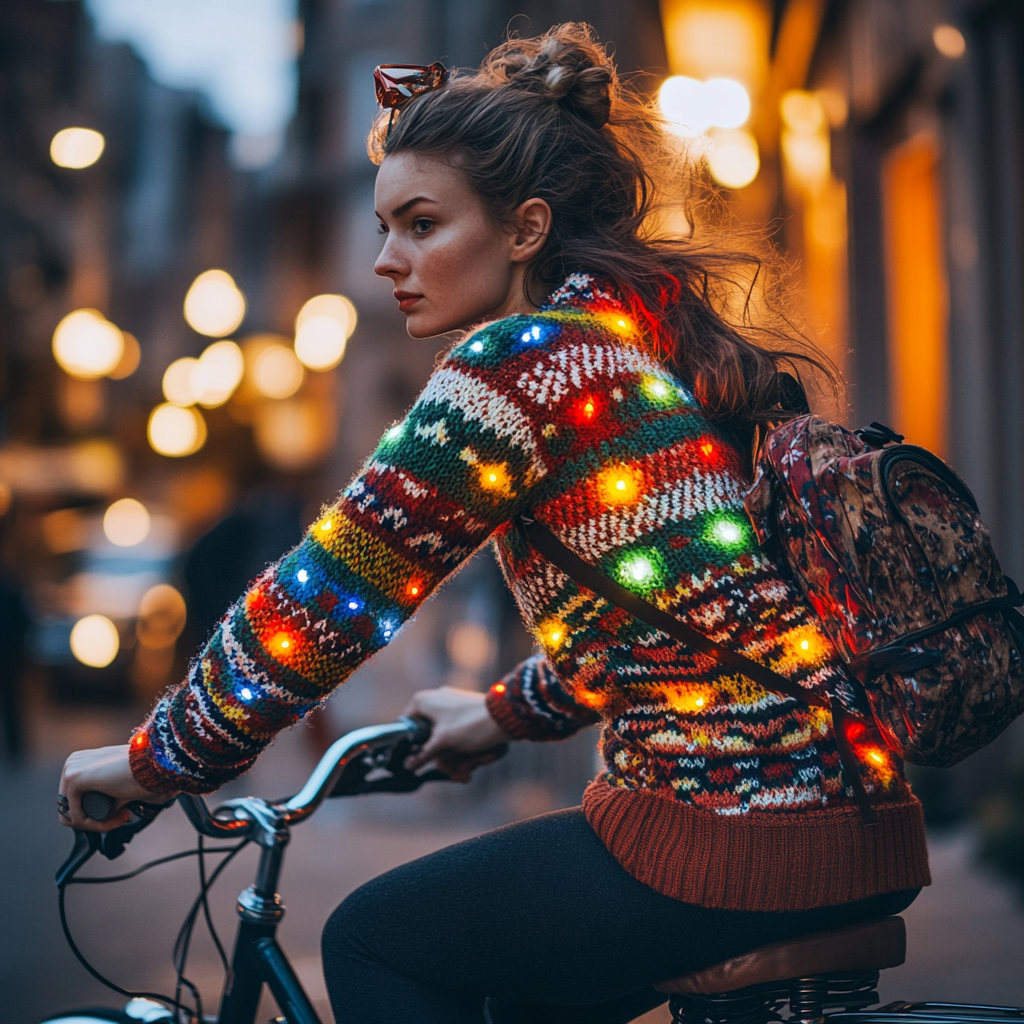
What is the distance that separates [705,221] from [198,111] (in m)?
42.6

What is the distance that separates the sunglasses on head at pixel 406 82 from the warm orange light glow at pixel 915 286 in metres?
5.76

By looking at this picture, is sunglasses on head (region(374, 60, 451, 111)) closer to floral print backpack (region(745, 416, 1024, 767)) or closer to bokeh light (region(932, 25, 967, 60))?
floral print backpack (region(745, 416, 1024, 767))

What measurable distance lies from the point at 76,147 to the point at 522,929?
12771 mm

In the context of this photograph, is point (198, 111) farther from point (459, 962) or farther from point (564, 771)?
point (459, 962)

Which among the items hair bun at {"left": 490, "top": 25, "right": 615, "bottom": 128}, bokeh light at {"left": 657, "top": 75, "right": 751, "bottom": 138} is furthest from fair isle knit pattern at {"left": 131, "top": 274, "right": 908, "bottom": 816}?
bokeh light at {"left": 657, "top": 75, "right": 751, "bottom": 138}

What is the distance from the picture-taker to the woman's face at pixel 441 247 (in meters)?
1.73

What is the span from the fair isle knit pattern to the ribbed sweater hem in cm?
2

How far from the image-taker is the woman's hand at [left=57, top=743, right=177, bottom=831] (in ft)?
5.27

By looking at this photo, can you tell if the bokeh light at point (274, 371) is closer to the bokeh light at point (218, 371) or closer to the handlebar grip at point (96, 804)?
the bokeh light at point (218, 371)

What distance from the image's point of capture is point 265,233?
1411 inches

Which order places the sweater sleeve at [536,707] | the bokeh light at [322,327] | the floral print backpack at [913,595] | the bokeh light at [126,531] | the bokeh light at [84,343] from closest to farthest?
1. the floral print backpack at [913,595]
2. the sweater sleeve at [536,707]
3. the bokeh light at [84,343]
4. the bokeh light at [322,327]
5. the bokeh light at [126,531]

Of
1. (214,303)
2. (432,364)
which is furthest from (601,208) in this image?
(214,303)

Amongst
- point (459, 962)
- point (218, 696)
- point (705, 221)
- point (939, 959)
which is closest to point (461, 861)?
point (459, 962)

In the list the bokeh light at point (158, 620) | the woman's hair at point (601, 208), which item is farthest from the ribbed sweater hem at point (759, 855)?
the bokeh light at point (158, 620)
